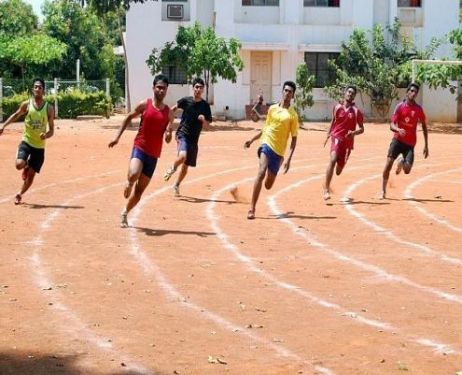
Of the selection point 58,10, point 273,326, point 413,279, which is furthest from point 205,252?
point 58,10

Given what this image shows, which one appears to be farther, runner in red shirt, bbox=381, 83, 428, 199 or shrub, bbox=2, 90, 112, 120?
shrub, bbox=2, 90, 112, 120

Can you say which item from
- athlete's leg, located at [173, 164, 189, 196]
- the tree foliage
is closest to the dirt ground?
athlete's leg, located at [173, 164, 189, 196]

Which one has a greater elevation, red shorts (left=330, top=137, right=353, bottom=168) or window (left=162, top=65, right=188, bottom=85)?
window (left=162, top=65, right=188, bottom=85)

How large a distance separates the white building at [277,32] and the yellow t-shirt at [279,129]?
85.1ft

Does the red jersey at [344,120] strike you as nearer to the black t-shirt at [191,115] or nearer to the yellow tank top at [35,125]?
the black t-shirt at [191,115]

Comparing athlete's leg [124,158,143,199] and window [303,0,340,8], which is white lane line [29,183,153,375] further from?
window [303,0,340,8]

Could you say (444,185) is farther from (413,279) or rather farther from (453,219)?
(413,279)

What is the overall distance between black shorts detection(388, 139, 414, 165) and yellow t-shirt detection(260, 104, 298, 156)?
8.64ft

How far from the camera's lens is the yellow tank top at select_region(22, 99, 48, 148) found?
13.5m

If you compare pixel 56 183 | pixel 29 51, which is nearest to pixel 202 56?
pixel 29 51

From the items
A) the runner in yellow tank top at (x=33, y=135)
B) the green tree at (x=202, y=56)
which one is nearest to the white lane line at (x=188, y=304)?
the runner in yellow tank top at (x=33, y=135)

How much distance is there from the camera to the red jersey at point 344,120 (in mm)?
14461

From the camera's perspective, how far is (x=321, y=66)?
130 feet

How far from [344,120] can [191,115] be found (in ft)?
7.37
